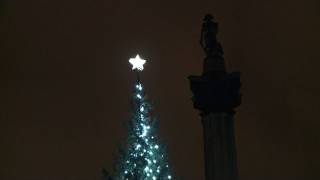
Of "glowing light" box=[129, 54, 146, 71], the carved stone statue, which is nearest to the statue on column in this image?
the carved stone statue

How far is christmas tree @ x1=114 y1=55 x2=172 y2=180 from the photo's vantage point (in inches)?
1006

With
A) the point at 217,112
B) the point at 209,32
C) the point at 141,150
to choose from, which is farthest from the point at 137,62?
the point at 217,112

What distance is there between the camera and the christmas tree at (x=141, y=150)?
2556 cm

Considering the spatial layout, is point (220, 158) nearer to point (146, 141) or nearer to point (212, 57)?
point (212, 57)

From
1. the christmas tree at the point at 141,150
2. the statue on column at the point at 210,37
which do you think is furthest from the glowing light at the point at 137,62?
the statue on column at the point at 210,37

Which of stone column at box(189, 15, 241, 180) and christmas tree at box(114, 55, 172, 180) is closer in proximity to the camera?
stone column at box(189, 15, 241, 180)

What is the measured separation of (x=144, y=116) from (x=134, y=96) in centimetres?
97

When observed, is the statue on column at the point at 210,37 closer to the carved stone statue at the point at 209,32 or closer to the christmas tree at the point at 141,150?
the carved stone statue at the point at 209,32

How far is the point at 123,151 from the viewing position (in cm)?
2586

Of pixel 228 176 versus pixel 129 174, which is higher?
pixel 129 174

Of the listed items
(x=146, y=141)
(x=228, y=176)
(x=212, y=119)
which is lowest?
(x=228, y=176)

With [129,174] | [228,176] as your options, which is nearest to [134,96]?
[129,174]

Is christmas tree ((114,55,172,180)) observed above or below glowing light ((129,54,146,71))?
below

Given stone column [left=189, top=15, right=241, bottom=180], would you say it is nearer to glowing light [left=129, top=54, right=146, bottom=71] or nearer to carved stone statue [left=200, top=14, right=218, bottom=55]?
carved stone statue [left=200, top=14, right=218, bottom=55]
